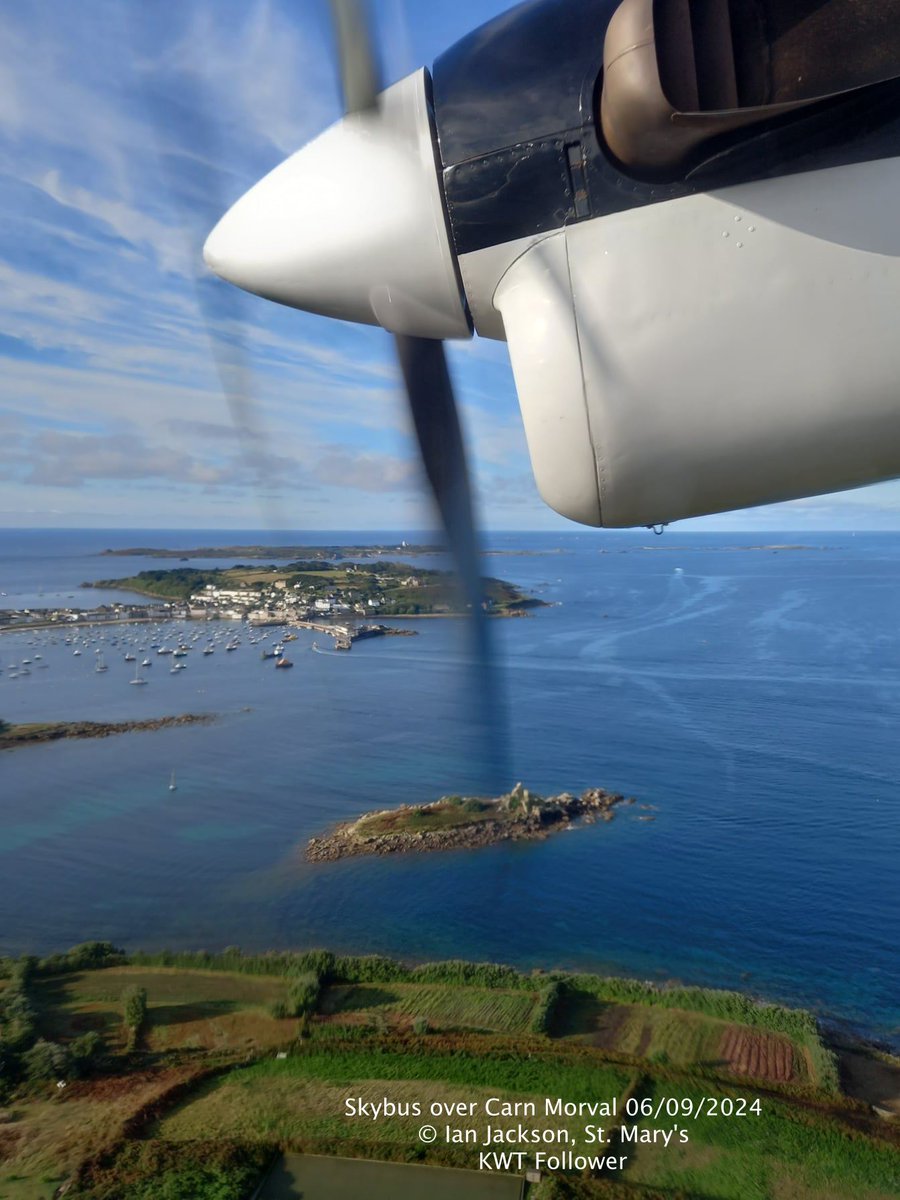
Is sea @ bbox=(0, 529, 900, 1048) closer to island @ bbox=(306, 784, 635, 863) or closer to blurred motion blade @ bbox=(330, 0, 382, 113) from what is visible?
island @ bbox=(306, 784, 635, 863)

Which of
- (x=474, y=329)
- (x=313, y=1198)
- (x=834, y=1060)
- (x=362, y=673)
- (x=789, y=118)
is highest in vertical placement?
(x=789, y=118)

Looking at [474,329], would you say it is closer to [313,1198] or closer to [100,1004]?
[313,1198]

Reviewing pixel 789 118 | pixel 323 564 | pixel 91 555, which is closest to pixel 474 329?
pixel 789 118

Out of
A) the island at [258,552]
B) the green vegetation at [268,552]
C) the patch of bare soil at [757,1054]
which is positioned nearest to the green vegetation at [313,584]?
the green vegetation at [268,552]

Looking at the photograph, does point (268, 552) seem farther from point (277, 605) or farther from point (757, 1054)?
point (757, 1054)

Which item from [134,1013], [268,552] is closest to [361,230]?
[134,1013]

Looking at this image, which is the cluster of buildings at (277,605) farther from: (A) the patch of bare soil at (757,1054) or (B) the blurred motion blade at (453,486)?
Answer: (B) the blurred motion blade at (453,486)

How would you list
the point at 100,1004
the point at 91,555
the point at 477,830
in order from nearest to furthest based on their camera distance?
the point at 100,1004
the point at 477,830
the point at 91,555
